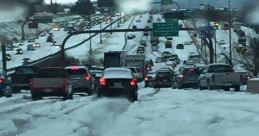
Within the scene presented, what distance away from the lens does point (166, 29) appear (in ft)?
228

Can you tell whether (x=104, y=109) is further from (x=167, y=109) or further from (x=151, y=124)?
(x=151, y=124)

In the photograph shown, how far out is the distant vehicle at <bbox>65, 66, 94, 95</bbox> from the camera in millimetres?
35531

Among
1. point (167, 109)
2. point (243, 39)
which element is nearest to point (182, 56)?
point (243, 39)

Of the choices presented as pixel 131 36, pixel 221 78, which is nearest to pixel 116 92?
pixel 221 78

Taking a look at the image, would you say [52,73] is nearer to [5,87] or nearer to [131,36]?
[5,87]

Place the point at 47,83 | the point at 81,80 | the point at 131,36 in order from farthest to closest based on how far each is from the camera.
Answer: the point at 131,36 < the point at 81,80 < the point at 47,83

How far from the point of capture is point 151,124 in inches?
590

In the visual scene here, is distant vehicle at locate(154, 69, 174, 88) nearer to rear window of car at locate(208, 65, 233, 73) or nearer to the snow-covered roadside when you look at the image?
rear window of car at locate(208, 65, 233, 73)

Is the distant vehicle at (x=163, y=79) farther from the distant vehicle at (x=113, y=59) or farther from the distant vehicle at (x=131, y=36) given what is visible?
the distant vehicle at (x=131, y=36)

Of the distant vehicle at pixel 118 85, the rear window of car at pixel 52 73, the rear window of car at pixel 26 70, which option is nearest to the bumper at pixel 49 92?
the rear window of car at pixel 52 73

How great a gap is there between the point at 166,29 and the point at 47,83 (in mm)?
40664

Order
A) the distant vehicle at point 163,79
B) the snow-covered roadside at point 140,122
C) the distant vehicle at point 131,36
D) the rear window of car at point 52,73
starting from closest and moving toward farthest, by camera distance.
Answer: the snow-covered roadside at point 140,122
the rear window of car at point 52,73
the distant vehicle at point 163,79
the distant vehicle at point 131,36

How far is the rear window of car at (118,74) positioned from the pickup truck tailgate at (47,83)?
241 cm

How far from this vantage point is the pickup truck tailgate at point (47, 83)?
97.5 ft
